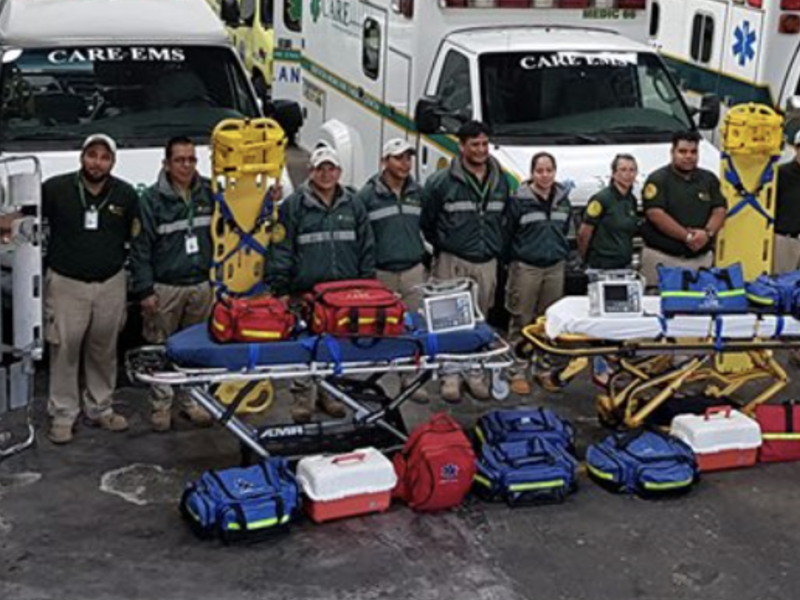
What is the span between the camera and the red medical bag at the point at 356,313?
8664 millimetres

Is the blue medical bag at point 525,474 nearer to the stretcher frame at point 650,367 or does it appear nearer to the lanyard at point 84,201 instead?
the stretcher frame at point 650,367

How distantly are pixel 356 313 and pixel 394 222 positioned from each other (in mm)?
1575

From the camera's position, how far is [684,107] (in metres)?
12.6

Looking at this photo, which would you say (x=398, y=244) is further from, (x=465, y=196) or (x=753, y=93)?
(x=753, y=93)

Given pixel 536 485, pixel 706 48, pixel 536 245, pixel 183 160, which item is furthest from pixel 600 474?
pixel 706 48

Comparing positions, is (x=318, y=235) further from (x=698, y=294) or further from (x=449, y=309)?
(x=698, y=294)

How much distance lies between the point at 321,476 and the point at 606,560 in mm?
1576

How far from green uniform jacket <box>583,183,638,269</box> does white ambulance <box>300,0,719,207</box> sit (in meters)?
0.90

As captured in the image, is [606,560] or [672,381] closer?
[606,560]

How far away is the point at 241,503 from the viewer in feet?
27.0

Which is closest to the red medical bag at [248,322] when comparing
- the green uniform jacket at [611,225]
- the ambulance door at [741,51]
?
the green uniform jacket at [611,225]

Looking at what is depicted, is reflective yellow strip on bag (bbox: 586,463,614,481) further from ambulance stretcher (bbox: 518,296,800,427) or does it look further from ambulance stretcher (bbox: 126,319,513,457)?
ambulance stretcher (bbox: 126,319,513,457)

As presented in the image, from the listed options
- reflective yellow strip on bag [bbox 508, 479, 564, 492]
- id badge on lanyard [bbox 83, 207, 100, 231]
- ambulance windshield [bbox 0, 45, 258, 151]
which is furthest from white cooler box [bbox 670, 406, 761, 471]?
ambulance windshield [bbox 0, 45, 258, 151]

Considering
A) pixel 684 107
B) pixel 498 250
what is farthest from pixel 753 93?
pixel 498 250
